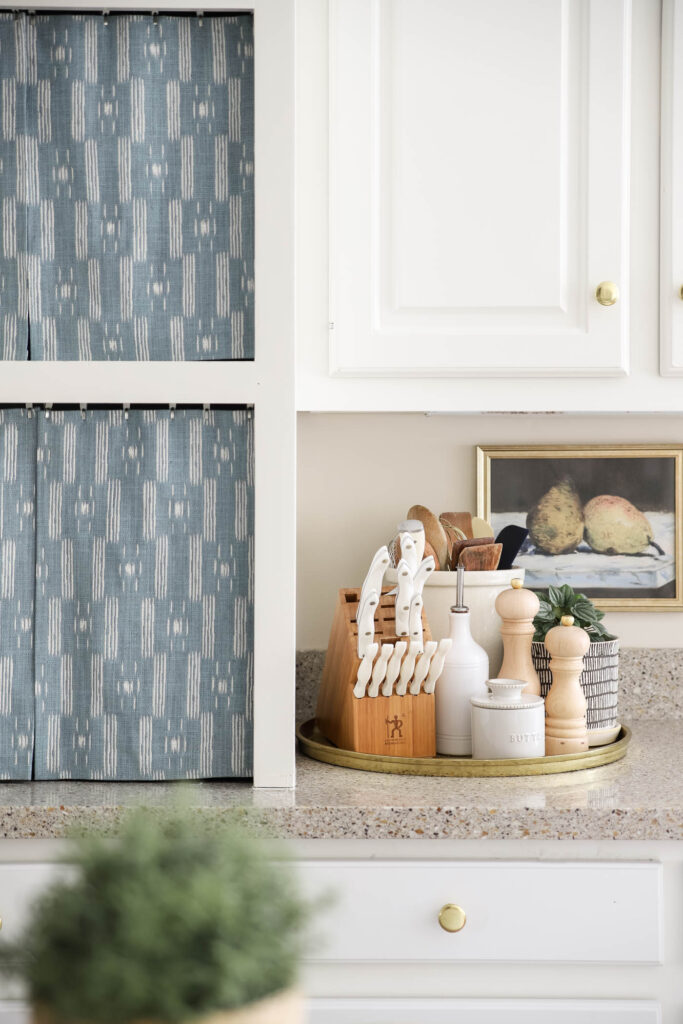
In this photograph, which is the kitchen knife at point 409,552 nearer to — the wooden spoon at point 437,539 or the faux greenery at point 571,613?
the wooden spoon at point 437,539

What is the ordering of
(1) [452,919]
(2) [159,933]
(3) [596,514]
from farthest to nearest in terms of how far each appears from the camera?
(3) [596,514] → (1) [452,919] → (2) [159,933]

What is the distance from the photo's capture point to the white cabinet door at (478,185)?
1531mm

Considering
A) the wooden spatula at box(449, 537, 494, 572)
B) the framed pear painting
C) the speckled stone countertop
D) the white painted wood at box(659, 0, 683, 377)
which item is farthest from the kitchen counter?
the white painted wood at box(659, 0, 683, 377)

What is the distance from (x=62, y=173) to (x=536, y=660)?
1070 millimetres

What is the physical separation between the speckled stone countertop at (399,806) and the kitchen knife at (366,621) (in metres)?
0.20

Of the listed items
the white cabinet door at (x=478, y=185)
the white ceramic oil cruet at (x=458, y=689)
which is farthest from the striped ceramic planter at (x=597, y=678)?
the white cabinet door at (x=478, y=185)

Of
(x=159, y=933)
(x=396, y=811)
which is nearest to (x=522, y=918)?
(x=396, y=811)

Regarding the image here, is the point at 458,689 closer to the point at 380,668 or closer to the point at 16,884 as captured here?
the point at 380,668

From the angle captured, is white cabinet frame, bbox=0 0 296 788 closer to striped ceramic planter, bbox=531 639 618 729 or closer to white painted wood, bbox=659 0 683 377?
striped ceramic planter, bbox=531 639 618 729

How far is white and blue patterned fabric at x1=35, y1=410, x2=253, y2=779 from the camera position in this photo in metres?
1.38

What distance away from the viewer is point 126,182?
1369 millimetres

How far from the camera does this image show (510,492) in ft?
6.19

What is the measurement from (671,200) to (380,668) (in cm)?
90

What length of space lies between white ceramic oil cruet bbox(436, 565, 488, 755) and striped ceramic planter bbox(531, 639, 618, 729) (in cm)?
12
